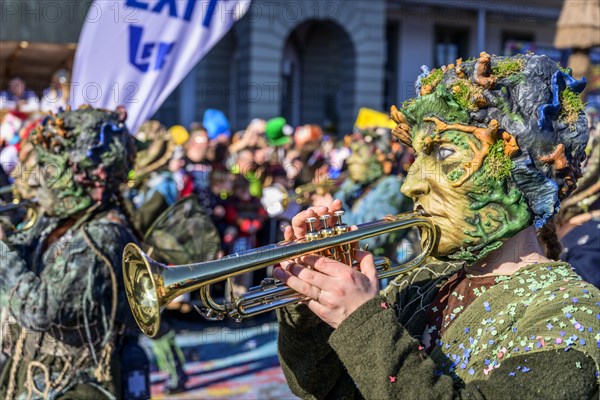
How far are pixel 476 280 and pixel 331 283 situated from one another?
18.7 inches

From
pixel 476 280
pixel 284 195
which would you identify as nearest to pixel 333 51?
pixel 284 195

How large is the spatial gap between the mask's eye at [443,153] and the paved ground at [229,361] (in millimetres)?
4003

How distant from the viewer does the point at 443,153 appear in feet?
6.11

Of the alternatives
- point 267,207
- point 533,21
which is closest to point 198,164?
point 267,207

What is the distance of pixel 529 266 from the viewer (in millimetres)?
1869

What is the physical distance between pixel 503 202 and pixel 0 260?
2117mm

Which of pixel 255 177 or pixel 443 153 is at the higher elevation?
pixel 443 153

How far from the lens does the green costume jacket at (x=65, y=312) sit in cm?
296

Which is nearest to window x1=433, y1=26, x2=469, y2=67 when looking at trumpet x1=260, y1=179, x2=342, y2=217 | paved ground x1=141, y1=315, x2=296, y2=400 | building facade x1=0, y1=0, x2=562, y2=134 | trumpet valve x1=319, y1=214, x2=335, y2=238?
building facade x1=0, y1=0, x2=562, y2=134

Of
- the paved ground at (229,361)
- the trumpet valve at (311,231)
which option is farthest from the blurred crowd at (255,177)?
the trumpet valve at (311,231)

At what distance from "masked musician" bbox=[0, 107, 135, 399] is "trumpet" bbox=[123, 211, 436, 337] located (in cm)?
116

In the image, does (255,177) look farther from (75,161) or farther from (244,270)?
(244,270)

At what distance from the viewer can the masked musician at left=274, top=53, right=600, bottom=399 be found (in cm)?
157

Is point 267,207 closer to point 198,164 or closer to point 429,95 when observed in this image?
point 198,164
